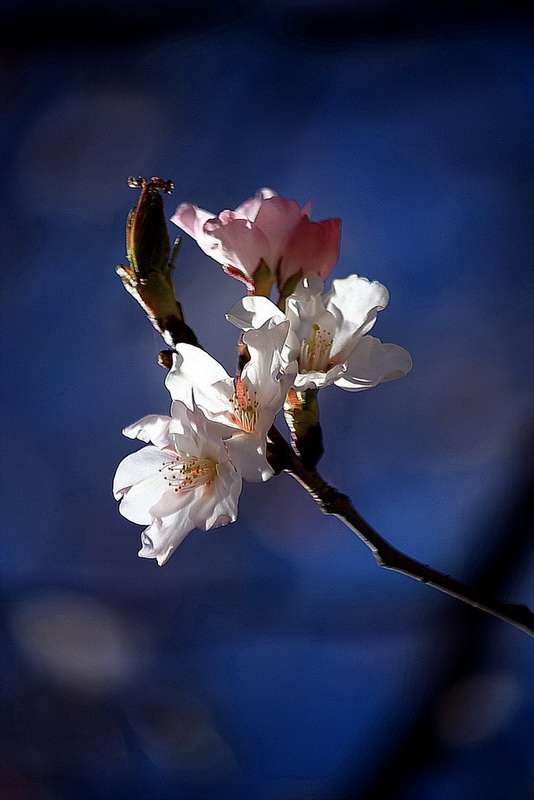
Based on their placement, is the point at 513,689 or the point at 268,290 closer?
the point at 268,290

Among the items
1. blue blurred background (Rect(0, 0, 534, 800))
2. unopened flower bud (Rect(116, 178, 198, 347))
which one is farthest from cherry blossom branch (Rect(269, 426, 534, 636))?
blue blurred background (Rect(0, 0, 534, 800))

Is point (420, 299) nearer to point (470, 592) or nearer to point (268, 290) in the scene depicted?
point (268, 290)

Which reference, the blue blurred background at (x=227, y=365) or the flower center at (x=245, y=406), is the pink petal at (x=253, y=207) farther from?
the blue blurred background at (x=227, y=365)

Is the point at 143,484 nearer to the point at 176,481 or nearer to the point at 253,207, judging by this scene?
the point at 176,481

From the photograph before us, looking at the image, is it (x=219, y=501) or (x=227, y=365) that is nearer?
(x=219, y=501)

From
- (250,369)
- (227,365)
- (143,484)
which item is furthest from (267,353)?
(227,365)

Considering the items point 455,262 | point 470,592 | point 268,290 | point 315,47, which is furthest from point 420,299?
point 470,592
